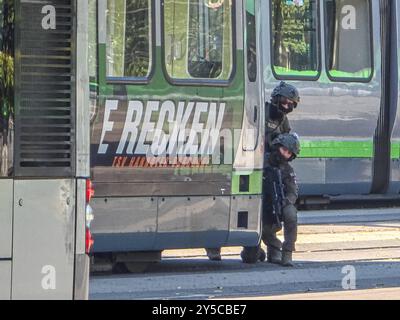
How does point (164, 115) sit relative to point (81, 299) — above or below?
above

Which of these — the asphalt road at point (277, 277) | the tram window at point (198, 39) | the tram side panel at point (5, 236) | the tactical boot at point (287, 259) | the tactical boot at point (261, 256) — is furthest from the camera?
the tactical boot at point (261, 256)

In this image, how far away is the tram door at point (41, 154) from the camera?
6.12 m

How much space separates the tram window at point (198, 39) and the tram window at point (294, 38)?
4916 millimetres

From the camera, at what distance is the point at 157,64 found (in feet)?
33.6

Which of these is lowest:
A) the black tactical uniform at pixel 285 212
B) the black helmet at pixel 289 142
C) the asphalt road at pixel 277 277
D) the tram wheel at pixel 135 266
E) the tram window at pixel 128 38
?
the asphalt road at pixel 277 277

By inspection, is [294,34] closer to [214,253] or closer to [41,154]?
[214,253]

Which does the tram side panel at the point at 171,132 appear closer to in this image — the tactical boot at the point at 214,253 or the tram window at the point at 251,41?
A: the tram window at the point at 251,41

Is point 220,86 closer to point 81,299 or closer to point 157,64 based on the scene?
point 157,64

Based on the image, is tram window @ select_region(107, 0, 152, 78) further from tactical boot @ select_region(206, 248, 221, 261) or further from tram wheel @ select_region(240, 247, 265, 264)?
tram wheel @ select_region(240, 247, 265, 264)

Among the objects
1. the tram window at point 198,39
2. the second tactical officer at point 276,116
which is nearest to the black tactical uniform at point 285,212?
the second tactical officer at point 276,116
